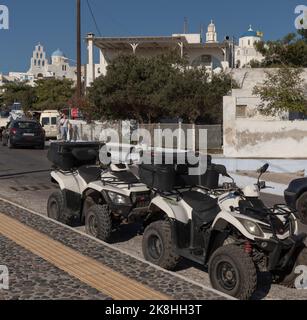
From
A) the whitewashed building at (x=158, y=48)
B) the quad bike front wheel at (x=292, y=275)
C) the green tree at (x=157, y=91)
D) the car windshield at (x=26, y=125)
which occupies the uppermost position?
the whitewashed building at (x=158, y=48)

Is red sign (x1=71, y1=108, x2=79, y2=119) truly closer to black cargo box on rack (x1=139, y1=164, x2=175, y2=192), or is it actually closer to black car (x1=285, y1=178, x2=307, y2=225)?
black car (x1=285, y1=178, x2=307, y2=225)

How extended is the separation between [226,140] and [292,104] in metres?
3.99

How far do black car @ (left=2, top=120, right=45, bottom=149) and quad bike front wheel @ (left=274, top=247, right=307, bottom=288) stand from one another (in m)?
20.9

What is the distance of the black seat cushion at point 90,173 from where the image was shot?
28.0 ft

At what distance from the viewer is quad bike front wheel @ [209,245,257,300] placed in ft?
17.3

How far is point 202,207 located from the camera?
6234 millimetres

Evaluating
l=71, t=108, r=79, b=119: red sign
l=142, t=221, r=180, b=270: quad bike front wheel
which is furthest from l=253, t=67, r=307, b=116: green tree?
l=142, t=221, r=180, b=270: quad bike front wheel

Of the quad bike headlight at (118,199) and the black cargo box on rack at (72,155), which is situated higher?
the black cargo box on rack at (72,155)

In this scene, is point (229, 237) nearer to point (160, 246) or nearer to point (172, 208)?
point (172, 208)

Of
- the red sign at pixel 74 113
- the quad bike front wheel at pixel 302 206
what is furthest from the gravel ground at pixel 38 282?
the red sign at pixel 74 113

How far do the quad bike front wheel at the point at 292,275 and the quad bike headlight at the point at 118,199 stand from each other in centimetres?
261

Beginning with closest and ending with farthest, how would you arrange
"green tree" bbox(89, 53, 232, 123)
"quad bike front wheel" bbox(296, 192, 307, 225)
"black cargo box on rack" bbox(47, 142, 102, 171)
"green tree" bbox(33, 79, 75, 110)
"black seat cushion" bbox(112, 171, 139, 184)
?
"black seat cushion" bbox(112, 171, 139, 184) → "black cargo box on rack" bbox(47, 142, 102, 171) → "quad bike front wheel" bbox(296, 192, 307, 225) → "green tree" bbox(89, 53, 232, 123) → "green tree" bbox(33, 79, 75, 110)

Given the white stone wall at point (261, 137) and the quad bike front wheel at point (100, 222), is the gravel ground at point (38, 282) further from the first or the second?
the white stone wall at point (261, 137)
